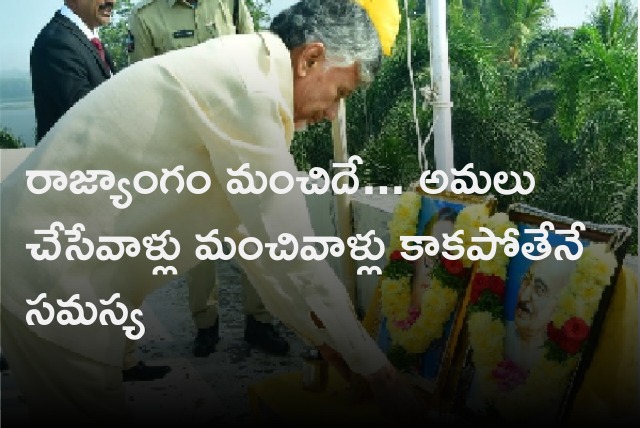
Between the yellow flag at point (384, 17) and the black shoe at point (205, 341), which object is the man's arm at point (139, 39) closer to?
the black shoe at point (205, 341)

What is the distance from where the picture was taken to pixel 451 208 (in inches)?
116

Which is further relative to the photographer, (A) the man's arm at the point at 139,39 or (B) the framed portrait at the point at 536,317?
(A) the man's arm at the point at 139,39

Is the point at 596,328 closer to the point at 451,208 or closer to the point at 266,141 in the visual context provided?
the point at 451,208

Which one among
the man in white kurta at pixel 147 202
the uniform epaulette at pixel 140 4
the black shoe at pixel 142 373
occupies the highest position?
the uniform epaulette at pixel 140 4

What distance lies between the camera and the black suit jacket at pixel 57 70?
118 inches

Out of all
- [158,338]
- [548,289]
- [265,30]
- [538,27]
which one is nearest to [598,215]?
[158,338]

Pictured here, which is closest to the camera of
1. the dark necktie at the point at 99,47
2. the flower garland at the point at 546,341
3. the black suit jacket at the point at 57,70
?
the flower garland at the point at 546,341

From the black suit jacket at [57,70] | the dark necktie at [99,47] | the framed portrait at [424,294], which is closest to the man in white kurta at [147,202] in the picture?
the framed portrait at [424,294]

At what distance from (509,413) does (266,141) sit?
1.48 m

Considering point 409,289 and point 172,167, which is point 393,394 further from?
point 409,289

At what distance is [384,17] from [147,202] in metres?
0.72

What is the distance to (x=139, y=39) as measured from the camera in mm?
3686

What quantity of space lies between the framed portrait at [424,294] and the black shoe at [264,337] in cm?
82

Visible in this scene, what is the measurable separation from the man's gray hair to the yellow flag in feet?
0.19
